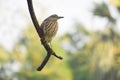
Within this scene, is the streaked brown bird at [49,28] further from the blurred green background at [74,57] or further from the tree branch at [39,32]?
the blurred green background at [74,57]

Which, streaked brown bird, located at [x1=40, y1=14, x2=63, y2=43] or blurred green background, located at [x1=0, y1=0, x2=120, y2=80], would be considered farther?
blurred green background, located at [x1=0, y1=0, x2=120, y2=80]

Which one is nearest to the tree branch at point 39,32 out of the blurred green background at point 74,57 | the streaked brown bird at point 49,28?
the streaked brown bird at point 49,28

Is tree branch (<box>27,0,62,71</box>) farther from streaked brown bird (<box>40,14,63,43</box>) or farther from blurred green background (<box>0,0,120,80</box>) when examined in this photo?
blurred green background (<box>0,0,120,80</box>)

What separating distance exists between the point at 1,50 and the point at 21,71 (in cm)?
142

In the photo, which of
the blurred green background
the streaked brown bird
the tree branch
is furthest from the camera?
the blurred green background

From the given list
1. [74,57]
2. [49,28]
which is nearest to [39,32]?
[49,28]

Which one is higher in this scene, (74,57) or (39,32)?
(39,32)

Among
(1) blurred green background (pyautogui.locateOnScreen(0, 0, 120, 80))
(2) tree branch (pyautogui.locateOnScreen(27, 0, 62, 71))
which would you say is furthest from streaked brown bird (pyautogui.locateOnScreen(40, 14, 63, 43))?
(1) blurred green background (pyautogui.locateOnScreen(0, 0, 120, 80))

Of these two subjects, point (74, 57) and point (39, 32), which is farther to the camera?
point (74, 57)

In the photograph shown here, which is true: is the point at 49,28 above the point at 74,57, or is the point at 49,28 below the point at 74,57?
above

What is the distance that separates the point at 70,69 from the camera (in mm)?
18844

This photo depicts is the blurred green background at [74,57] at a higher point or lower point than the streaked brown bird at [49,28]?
lower

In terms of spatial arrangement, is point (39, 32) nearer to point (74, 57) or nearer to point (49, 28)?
point (49, 28)

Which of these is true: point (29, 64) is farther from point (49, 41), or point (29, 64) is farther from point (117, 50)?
point (49, 41)
